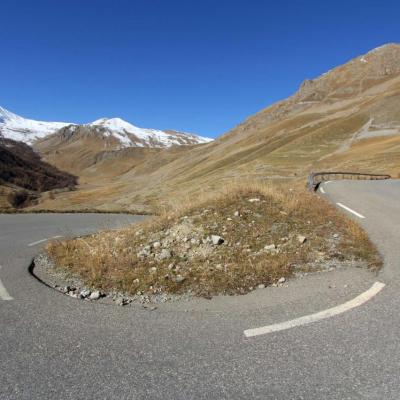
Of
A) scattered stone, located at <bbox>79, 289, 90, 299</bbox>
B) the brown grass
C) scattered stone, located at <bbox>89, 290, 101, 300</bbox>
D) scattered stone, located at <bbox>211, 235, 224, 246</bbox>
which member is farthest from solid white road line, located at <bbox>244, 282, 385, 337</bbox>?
scattered stone, located at <bbox>211, 235, 224, 246</bbox>

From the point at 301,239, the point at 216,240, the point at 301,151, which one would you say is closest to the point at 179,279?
the point at 216,240

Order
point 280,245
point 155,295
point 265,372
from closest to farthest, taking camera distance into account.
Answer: point 265,372, point 155,295, point 280,245

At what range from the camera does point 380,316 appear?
4.95 meters

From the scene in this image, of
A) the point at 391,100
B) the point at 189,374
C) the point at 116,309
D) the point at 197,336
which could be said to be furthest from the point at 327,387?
the point at 391,100

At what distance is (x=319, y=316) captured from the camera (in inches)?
199

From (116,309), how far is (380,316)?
3.60 meters

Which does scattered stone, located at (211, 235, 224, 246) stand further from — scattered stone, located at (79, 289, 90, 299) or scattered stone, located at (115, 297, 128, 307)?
scattered stone, located at (79, 289, 90, 299)

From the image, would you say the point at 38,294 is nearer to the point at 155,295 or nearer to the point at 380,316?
the point at 155,295

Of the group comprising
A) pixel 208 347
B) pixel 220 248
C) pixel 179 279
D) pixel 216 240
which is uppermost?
pixel 216 240

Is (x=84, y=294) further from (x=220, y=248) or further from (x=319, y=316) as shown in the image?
(x=319, y=316)

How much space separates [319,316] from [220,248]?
324 centimetres

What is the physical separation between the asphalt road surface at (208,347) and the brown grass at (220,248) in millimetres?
671

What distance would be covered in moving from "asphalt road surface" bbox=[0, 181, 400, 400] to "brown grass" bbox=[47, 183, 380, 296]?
67 centimetres

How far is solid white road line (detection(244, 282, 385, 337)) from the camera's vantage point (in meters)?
4.74
